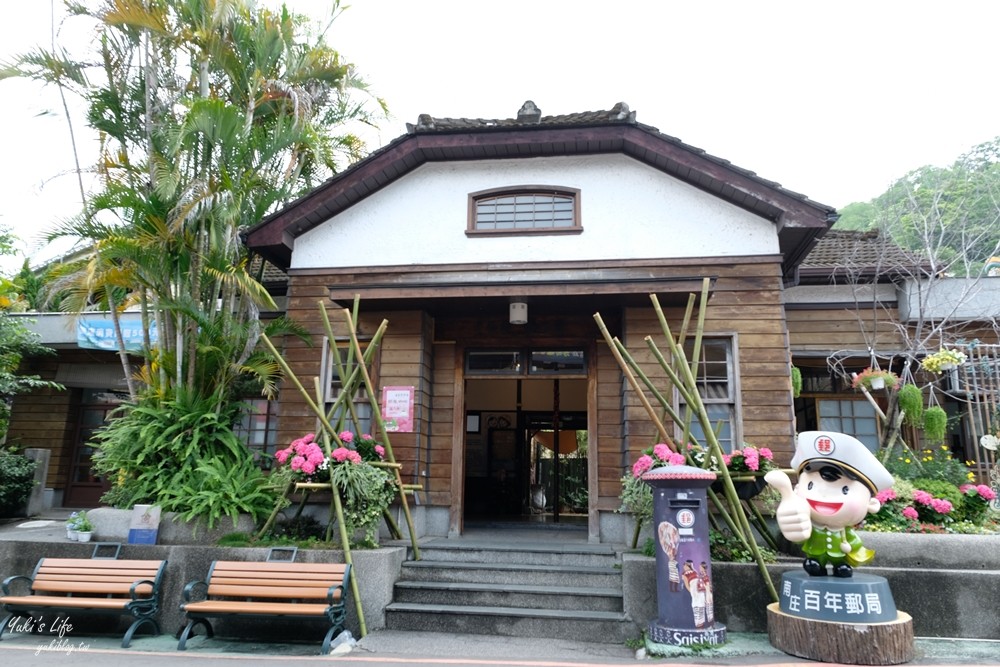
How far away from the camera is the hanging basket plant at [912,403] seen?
29.5ft

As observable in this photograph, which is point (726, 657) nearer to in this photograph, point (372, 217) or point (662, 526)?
point (662, 526)

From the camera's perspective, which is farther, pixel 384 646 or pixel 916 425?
pixel 916 425

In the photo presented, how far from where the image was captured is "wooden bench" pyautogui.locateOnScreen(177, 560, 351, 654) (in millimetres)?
6074

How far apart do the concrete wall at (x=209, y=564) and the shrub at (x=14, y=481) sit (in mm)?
3985

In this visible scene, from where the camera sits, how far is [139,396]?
8789 millimetres

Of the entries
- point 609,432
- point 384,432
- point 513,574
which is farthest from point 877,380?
point 384,432

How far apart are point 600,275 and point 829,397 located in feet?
16.5

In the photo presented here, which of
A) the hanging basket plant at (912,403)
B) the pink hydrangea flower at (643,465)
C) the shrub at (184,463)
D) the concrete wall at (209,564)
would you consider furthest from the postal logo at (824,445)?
the shrub at (184,463)

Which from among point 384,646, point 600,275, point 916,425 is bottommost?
point 384,646

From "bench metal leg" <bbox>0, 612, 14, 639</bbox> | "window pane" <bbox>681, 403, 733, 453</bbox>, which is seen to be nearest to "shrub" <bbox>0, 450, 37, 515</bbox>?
"bench metal leg" <bbox>0, 612, 14, 639</bbox>

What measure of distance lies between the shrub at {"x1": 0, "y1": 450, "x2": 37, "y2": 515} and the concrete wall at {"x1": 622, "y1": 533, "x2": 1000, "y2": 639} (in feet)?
33.6

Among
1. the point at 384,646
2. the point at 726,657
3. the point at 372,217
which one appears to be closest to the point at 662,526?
the point at 726,657

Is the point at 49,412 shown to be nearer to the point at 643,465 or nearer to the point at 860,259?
the point at 643,465

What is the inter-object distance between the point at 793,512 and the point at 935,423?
487 cm
